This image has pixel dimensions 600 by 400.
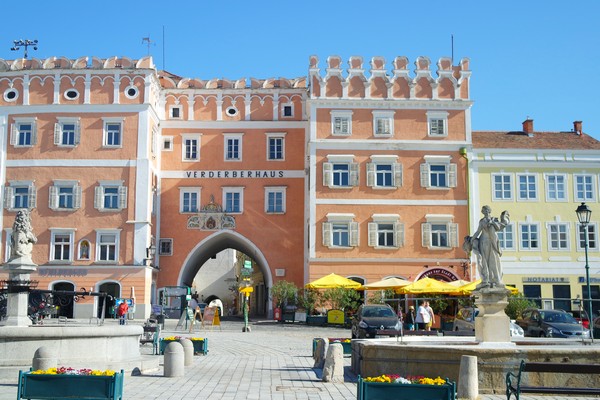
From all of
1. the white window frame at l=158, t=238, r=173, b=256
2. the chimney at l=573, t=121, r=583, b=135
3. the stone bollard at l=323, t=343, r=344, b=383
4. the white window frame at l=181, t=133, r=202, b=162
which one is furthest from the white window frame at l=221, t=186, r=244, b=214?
the stone bollard at l=323, t=343, r=344, b=383

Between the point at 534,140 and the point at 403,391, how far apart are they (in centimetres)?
3680

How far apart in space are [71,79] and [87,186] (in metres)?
5.93

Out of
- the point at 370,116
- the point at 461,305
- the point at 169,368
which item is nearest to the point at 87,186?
the point at 370,116

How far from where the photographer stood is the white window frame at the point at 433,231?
4225cm

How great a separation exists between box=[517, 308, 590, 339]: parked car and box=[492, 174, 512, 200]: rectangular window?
46.6ft

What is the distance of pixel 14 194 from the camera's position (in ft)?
139

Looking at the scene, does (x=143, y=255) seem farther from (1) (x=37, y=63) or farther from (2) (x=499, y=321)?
(2) (x=499, y=321)

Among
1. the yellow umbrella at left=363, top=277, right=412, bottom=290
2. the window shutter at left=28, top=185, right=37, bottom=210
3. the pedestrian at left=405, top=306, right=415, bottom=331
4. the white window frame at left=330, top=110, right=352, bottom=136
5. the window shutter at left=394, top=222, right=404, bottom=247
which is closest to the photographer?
the pedestrian at left=405, top=306, right=415, bottom=331

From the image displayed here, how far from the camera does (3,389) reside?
44.3 ft

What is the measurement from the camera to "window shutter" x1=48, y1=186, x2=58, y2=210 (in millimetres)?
41906

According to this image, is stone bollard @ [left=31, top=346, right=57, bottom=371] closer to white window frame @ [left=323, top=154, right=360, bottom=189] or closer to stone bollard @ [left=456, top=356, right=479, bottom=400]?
stone bollard @ [left=456, top=356, right=479, bottom=400]

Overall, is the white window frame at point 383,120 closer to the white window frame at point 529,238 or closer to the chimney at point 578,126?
the white window frame at point 529,238

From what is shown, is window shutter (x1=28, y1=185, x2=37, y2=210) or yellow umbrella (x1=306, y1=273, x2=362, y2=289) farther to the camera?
window shutter (x1=28, y1=185, x2=37, y2=210)

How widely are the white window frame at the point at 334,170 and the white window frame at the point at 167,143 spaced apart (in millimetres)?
9122
